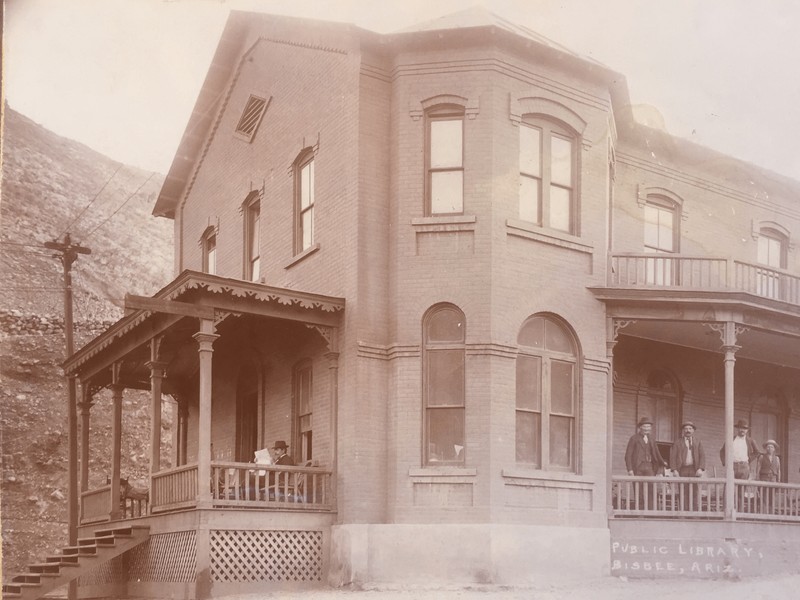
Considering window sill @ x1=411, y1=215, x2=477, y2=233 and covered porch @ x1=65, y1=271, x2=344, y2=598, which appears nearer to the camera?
covered porch @ x1=65, y1=271, x2=344, y2=598

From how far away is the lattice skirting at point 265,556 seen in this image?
16.2 meters

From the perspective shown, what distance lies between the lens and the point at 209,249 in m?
25.9

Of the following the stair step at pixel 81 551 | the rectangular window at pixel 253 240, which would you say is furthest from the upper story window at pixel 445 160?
the stair step at pixel 81 551

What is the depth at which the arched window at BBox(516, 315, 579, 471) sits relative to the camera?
17.8 meters

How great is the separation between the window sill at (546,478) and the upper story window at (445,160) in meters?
4.34

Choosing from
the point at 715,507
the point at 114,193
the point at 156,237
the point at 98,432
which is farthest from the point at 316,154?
the point at 114,193

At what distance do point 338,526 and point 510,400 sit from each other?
3390mm

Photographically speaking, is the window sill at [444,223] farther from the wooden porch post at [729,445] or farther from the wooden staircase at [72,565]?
the wooden staircase at [72,565]

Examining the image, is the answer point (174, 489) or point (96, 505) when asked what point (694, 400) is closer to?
point (174, 489)

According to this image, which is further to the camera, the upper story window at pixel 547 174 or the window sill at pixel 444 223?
the upper story window at pixel 547 174

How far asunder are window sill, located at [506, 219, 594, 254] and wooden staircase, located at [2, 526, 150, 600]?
26.3ft

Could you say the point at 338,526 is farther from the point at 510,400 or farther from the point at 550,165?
the point at 550,165

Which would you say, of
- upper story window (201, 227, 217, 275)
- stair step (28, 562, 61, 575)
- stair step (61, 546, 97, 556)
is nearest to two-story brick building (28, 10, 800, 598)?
stair step (61, 546, 97, 556)

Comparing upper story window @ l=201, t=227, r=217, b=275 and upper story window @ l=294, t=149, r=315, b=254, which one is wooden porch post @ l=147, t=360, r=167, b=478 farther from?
upper story window @ l=201, t=227, r=217, b=275
